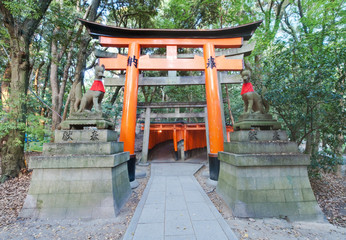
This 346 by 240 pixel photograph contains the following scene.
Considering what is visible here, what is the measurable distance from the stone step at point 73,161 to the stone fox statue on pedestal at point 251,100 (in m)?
3.89

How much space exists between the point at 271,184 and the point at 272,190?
13 cm

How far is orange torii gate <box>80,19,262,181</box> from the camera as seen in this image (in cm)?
589

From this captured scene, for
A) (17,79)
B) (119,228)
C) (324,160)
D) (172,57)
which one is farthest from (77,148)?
(324,160)

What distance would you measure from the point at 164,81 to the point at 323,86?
565 centimetres

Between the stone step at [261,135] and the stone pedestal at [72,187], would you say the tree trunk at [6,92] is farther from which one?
the stone step at [261,135]

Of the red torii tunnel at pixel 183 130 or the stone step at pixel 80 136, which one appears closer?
the stone step at pixel 80 136

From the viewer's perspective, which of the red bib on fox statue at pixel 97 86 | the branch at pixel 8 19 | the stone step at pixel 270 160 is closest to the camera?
the stone step at pixel 270 160

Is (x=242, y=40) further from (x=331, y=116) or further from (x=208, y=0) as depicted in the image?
(x=208, y=0)

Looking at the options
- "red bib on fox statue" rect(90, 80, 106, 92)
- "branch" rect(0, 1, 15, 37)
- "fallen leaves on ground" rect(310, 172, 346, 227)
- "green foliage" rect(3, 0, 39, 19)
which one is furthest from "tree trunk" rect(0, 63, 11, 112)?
"fallen leaves on ground" rect(310, 172, 346, 227)

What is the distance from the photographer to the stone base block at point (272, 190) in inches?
135

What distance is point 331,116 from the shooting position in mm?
4691

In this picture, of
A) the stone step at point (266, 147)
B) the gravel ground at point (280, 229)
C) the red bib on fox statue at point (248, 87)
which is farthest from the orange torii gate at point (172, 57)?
the gravel ground at point (280, 229)

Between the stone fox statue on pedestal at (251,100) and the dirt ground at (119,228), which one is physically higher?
the stone fox statue on pedestal at (251,100)

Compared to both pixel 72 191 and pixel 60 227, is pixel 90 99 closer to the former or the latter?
pixel 72 191
